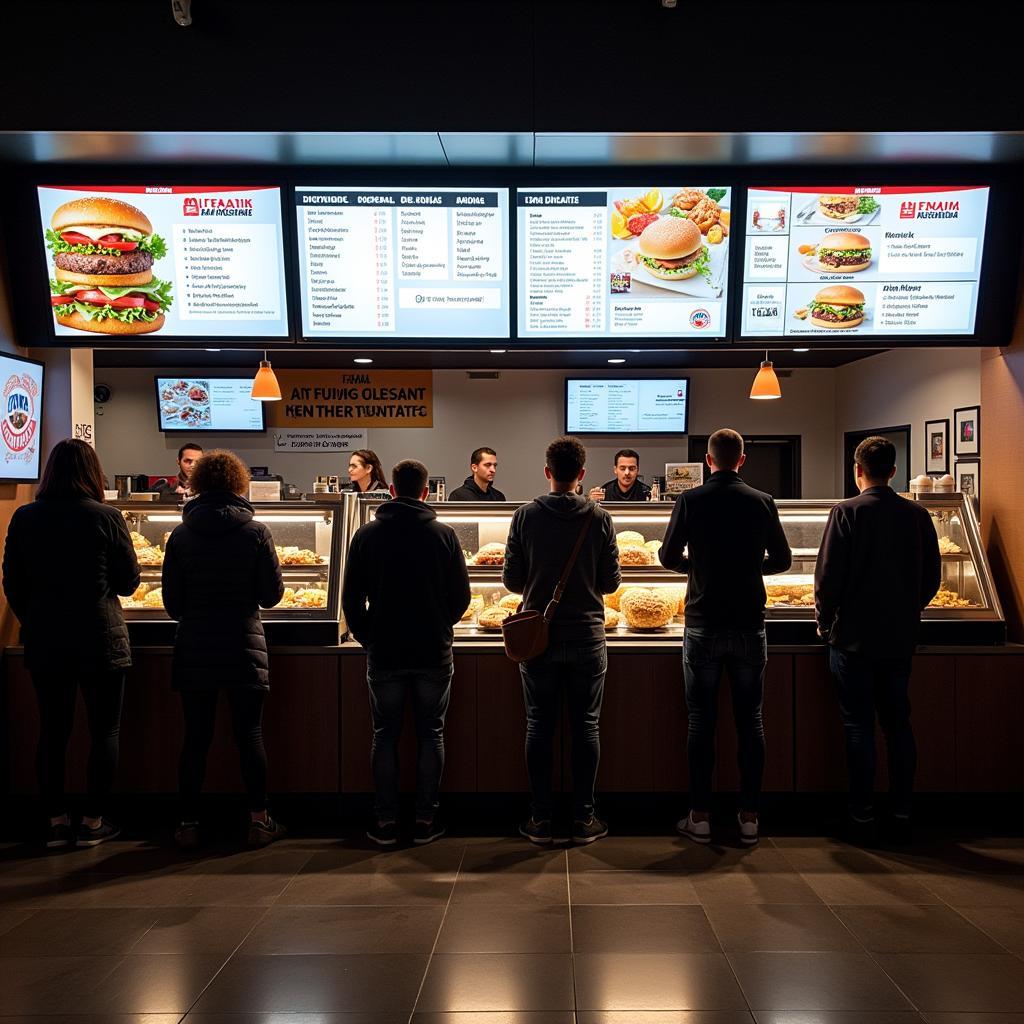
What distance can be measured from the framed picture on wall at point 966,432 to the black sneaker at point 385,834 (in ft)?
18.3

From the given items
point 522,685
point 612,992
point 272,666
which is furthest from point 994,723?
point 272,666

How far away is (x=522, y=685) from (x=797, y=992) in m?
1.87

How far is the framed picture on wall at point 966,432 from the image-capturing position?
712cm

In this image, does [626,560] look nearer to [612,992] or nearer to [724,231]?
[724,231]

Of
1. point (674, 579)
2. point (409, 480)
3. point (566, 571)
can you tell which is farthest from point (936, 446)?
point (409, 480)

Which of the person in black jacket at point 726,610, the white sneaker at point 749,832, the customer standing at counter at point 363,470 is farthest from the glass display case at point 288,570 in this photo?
the white sneaker at point 749,832

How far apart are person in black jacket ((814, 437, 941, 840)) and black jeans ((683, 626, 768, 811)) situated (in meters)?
0.41

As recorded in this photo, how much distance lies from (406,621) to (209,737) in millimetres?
1091

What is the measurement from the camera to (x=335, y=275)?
460 centimetres

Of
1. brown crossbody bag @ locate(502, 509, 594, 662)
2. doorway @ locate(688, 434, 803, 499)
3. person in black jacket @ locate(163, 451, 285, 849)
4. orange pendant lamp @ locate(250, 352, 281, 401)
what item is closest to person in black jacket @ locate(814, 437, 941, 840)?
brown crossbody bag @ locate(502, 509, 594, 662)

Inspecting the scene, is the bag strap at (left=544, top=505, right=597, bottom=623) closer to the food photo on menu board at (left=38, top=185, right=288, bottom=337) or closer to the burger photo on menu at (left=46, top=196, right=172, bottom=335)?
the food photo on menu board at (left=38, top=185, right=288, bottom=337)

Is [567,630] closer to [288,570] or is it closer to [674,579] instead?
[674,579]

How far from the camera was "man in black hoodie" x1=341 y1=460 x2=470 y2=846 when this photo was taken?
4051 mm
